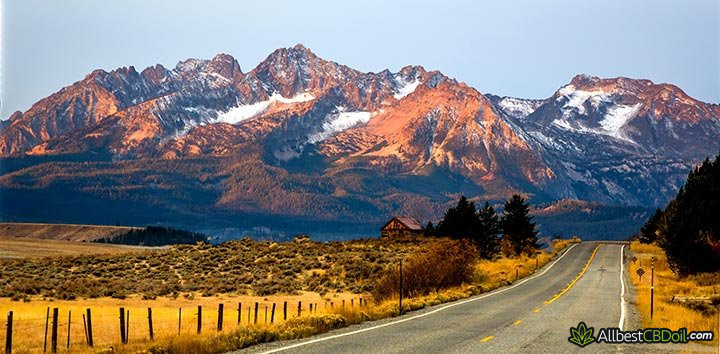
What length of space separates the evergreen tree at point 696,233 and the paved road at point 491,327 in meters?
9.76

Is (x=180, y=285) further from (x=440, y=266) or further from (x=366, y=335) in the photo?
(x=366, y=335)

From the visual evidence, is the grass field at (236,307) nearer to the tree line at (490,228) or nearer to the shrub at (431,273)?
the shrub at (431,273)

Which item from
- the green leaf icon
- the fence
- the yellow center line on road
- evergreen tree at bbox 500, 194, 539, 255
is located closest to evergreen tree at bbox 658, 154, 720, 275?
the yellow center line on road

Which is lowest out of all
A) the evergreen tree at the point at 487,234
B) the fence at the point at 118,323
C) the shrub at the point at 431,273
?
the fence at the point at 118,323

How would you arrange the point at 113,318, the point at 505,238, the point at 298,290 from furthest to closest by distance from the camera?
the point at 505,238 < the point at 298,290 < the point at 113,318

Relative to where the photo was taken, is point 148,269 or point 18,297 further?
point 148,269

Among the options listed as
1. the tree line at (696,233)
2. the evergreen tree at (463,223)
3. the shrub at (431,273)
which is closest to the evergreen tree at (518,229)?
the evergreen tree at (463,223)

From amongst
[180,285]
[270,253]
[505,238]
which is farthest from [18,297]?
[505,238]

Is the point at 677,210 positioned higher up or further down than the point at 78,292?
higher up

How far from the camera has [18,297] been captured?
165 feet

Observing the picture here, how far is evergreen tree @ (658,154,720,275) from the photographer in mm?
51062

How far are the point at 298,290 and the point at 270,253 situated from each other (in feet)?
77.9

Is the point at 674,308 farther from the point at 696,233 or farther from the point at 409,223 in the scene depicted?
the point at 409,223

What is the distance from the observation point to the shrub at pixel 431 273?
1519 inches
